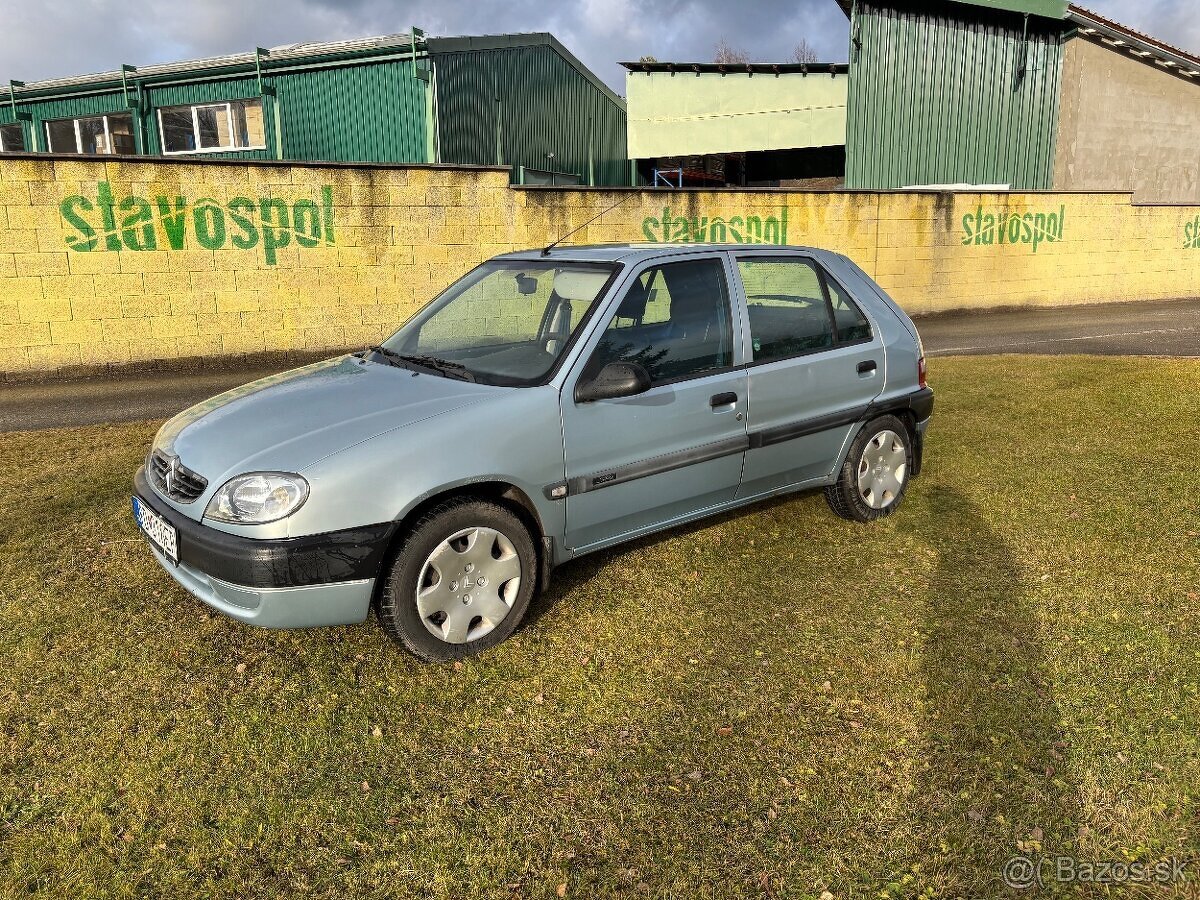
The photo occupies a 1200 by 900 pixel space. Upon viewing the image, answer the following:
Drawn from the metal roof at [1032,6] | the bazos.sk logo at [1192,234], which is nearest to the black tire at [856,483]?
the metal roof at [1032,6]

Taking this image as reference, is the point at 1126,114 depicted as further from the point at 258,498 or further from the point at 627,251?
the point at 258,498

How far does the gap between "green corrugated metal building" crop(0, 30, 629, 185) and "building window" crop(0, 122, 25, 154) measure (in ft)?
0.12

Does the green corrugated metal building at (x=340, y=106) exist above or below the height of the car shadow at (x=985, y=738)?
above

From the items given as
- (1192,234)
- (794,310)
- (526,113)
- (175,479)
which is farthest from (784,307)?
(1192,234)

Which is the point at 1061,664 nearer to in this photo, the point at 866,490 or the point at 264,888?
the point at 866,490

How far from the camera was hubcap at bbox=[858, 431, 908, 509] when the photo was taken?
497cm

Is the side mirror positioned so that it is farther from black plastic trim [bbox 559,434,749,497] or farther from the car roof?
the car roof

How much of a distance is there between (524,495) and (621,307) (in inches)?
38.5

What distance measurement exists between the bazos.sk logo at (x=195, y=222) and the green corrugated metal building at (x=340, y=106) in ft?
22.4

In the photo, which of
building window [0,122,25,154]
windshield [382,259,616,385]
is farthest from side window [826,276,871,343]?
building window [0,122,25,154]

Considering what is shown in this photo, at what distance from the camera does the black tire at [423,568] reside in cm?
328

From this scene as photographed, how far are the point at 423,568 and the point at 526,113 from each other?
61.9 ft

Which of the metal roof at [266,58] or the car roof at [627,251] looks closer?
the car roof at [627,251]

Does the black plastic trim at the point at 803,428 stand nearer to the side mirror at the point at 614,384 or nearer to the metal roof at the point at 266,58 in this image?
the side mirror at the point at 614,384
